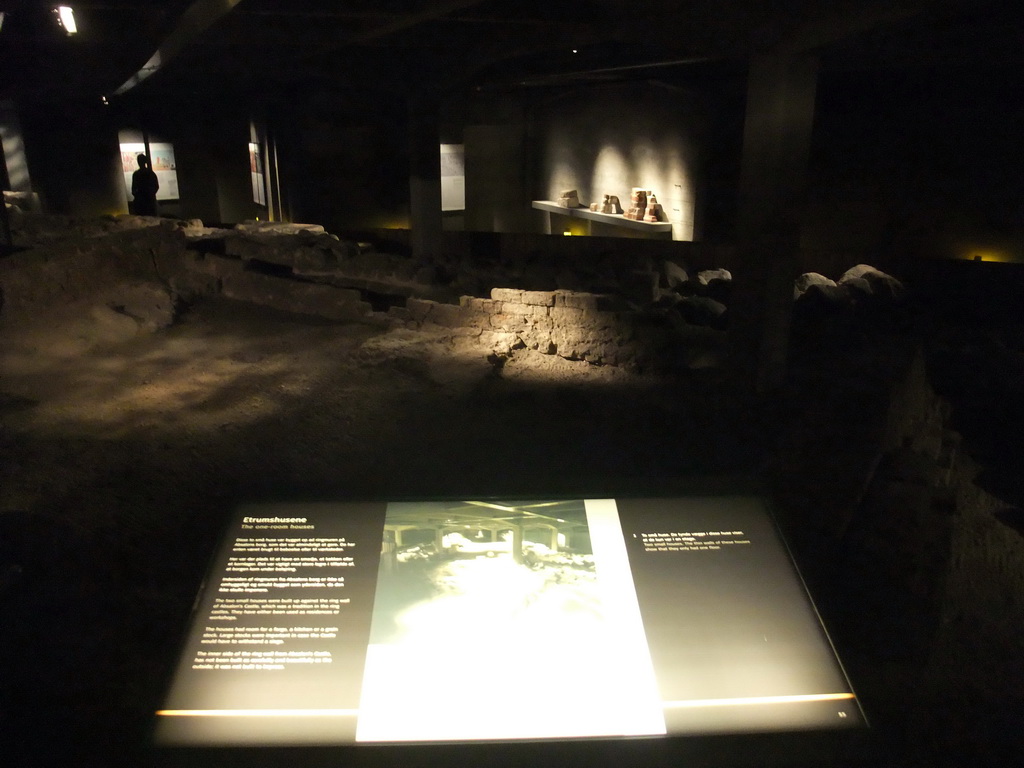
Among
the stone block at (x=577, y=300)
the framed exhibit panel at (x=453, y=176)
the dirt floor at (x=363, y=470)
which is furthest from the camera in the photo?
the framed exhibit panel at (x=453, y=176)

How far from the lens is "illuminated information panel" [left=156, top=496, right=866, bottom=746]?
2.05 meters

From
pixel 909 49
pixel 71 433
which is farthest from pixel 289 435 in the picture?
pixel 909 49

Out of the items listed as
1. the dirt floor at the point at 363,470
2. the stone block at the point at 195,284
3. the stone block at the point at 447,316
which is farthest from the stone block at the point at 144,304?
the stone block at the point at 447,316

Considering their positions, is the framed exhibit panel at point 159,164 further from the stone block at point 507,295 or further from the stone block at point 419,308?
the stone block at point 507,295

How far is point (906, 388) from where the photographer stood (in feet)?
15.6

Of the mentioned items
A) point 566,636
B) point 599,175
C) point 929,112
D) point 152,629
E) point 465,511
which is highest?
point 929,112

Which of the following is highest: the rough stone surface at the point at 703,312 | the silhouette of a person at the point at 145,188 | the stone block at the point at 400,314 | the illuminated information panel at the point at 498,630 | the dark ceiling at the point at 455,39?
the dark ceiling at the point at 455,39

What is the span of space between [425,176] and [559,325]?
621 centimetres

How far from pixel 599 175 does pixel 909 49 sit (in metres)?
7.38

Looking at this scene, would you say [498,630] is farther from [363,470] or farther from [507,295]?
[507,295]

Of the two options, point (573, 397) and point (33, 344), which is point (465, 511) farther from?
point (33, 344)

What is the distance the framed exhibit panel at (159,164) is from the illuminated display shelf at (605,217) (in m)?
9.18

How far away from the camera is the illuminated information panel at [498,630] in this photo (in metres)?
2.05

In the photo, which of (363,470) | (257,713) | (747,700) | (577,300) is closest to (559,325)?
(577,300)
